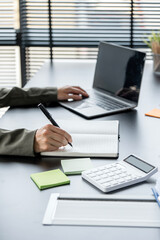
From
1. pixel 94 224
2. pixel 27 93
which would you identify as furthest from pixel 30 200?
pixel 27 93

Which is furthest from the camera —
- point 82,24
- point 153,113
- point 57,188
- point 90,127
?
point 82,24

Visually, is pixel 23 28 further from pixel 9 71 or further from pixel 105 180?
pixel 105 180

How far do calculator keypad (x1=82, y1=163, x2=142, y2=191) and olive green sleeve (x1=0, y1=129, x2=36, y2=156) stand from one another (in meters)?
0.25

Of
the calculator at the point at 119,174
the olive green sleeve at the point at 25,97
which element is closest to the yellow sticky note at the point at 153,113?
the olive green sleeve at the point at 25,97

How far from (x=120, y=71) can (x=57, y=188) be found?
970 mm

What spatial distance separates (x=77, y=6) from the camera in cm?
323

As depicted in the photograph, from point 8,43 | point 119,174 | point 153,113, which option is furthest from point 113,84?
point 8,43

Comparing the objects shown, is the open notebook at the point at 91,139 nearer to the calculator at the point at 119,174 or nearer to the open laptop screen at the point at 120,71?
the calculator at the point at 119,174

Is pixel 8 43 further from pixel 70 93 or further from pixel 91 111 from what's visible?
pixel 91 111

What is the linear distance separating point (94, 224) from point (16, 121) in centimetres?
84

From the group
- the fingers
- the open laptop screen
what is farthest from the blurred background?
the fingers

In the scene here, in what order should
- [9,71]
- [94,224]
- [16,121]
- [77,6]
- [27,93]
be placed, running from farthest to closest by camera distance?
[9,71] < [77,6] < [27,93] < [16,121] < [94,224]

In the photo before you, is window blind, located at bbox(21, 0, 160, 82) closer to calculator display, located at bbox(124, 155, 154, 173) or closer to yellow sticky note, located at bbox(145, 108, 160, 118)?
yellow sticky note, located at bbox(145, 108, 160, 118)

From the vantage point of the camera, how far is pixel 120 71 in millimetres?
2111
